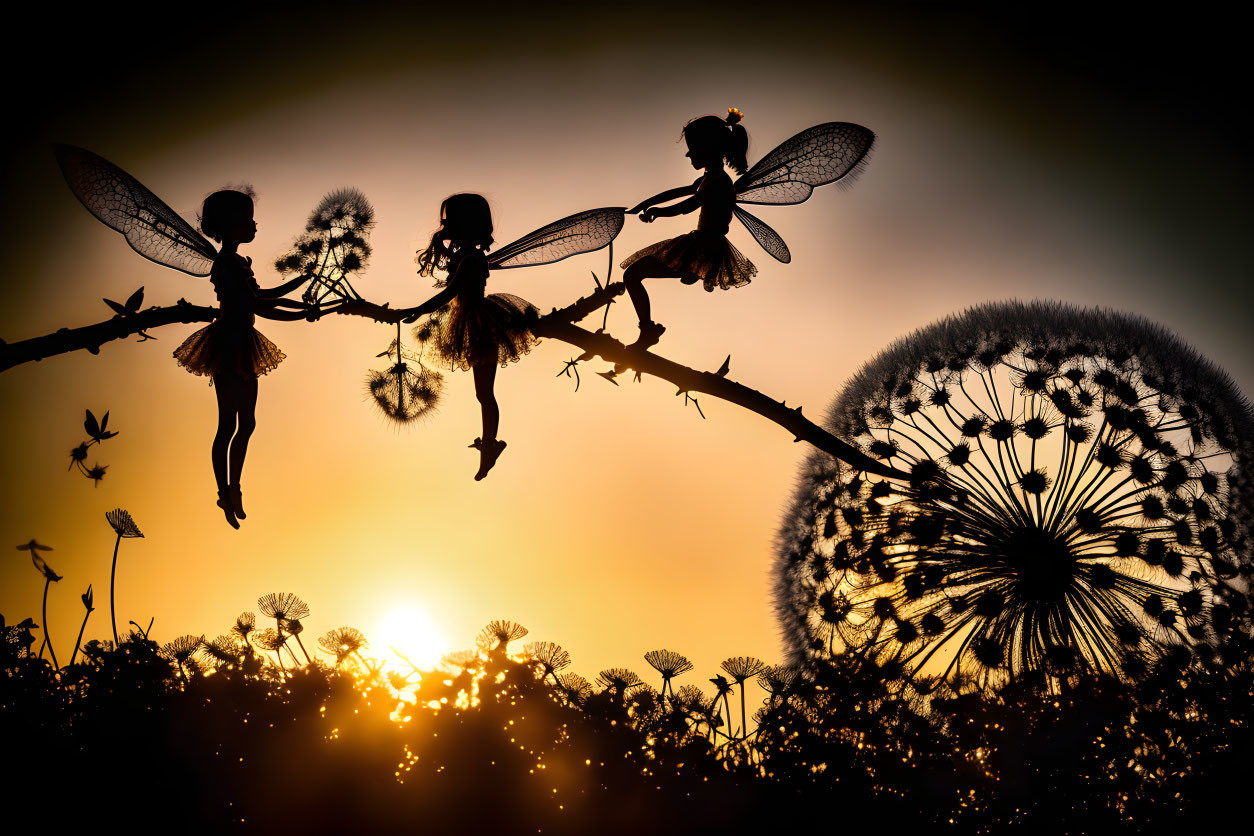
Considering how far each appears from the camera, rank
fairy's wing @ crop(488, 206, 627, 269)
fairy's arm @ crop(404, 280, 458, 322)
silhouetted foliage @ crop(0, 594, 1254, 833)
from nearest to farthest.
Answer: silhouetted foliage @ crop(0, 594, 1254, 833) < fairy's arm @ crop(404, 280, 458, 322) < fairy's wing @ crop(488, 206, 627, 269)

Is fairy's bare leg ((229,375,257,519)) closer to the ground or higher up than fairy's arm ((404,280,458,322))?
closer to the ground

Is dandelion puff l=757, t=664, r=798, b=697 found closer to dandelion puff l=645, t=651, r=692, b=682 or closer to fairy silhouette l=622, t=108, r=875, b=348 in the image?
Result: dandelion puff l=645, t=651, r=692, b=682

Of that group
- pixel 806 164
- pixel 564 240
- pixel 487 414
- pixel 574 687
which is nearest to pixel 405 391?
pixel 487 414

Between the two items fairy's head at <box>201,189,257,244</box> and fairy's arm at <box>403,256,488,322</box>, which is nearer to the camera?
fairy's arm at <box>403,256,488,322</box>

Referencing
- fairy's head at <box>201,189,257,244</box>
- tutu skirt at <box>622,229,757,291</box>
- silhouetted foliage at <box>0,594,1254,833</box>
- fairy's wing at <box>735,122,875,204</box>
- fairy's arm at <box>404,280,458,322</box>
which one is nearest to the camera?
silhouetted foliage at <box>0,594,1254,833</box>

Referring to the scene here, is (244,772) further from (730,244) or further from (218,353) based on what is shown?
(730,244)

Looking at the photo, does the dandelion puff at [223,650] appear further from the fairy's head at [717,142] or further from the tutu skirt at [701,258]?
the fairy's head at [717,142]

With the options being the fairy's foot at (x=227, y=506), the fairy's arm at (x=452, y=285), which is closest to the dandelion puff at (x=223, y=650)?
the fairy's foot at (x=227, y=506)

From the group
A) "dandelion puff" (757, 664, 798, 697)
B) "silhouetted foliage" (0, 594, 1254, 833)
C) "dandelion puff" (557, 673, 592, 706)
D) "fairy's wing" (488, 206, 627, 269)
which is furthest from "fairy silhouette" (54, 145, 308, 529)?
"dandelion puff" (757, 664, 798, 697)
